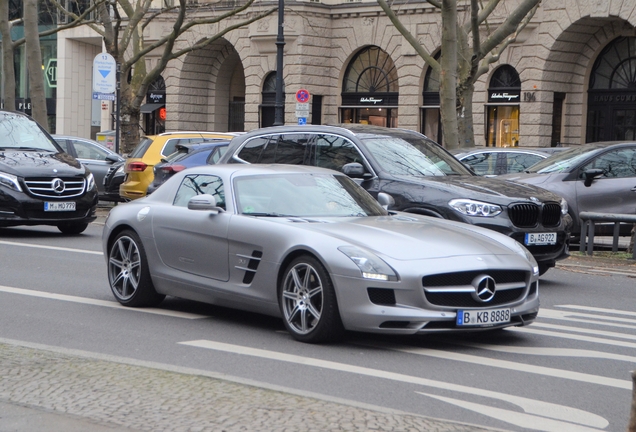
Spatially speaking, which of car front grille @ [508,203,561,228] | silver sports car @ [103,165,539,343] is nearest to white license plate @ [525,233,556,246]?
car front grille @ [508,203,561,228]

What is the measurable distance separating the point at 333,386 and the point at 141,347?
6.27ft

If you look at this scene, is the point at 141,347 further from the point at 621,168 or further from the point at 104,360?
the point at 621,168

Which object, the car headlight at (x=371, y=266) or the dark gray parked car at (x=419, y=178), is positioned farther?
the dark gray parked car at (x=419, y=178)

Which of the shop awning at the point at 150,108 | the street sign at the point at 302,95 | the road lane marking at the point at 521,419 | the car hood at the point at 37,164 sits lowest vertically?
the road lane marking at the point at 521,419

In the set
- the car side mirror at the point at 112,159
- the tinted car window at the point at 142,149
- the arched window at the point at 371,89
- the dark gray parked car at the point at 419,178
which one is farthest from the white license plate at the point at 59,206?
the arched window at the point at 371,89

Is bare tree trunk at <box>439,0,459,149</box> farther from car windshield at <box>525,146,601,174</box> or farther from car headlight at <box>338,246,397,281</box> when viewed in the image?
car headlight at <box>338,246,397,281</box>

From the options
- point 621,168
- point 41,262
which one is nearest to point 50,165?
point 41,262

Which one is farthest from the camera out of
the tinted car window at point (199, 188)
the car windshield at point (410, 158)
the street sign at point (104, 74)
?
the street sign at point (104, 74)

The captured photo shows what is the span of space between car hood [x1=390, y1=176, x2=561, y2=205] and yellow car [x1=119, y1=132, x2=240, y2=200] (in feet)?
31.8

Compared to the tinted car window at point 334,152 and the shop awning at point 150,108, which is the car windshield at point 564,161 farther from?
the shop awning at point 150,108

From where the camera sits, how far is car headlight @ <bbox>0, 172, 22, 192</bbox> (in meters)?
16.2

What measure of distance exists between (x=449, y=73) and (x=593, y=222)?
838cm

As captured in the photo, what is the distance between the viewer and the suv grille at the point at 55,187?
53.4 ft

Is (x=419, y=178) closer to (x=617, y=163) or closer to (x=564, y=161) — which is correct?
A: (x=564, y=161)
